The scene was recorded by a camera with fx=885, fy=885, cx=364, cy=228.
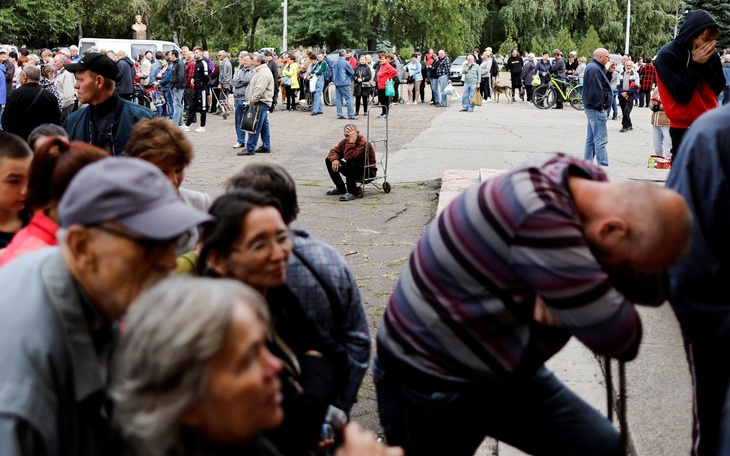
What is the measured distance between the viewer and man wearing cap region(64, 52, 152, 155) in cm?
566

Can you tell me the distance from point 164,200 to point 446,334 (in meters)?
0.91

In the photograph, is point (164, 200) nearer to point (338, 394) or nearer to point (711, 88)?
point (338, 394)

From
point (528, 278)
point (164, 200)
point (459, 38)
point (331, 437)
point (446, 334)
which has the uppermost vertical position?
point (459, 38)

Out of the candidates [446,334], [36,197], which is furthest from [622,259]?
[36,197]

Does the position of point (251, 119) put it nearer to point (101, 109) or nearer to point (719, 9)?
point (101, 109)

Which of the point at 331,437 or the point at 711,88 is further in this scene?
the point at 711,88

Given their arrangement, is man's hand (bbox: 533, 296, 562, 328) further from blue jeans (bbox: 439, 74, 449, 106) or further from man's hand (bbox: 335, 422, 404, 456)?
blue jeans (bbox: 439, 74, 449, 106)

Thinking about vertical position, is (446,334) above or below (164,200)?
below

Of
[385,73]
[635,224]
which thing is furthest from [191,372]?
[385,73]

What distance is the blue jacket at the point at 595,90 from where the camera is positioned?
12876 mm

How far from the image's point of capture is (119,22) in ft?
152

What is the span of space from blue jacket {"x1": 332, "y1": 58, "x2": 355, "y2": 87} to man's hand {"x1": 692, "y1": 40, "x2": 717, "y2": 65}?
52.4ft

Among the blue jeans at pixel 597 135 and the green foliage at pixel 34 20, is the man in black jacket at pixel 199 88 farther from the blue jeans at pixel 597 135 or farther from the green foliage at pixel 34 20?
the green foliage at pixel 34 20

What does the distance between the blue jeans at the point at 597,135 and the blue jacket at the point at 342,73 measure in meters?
10.2
